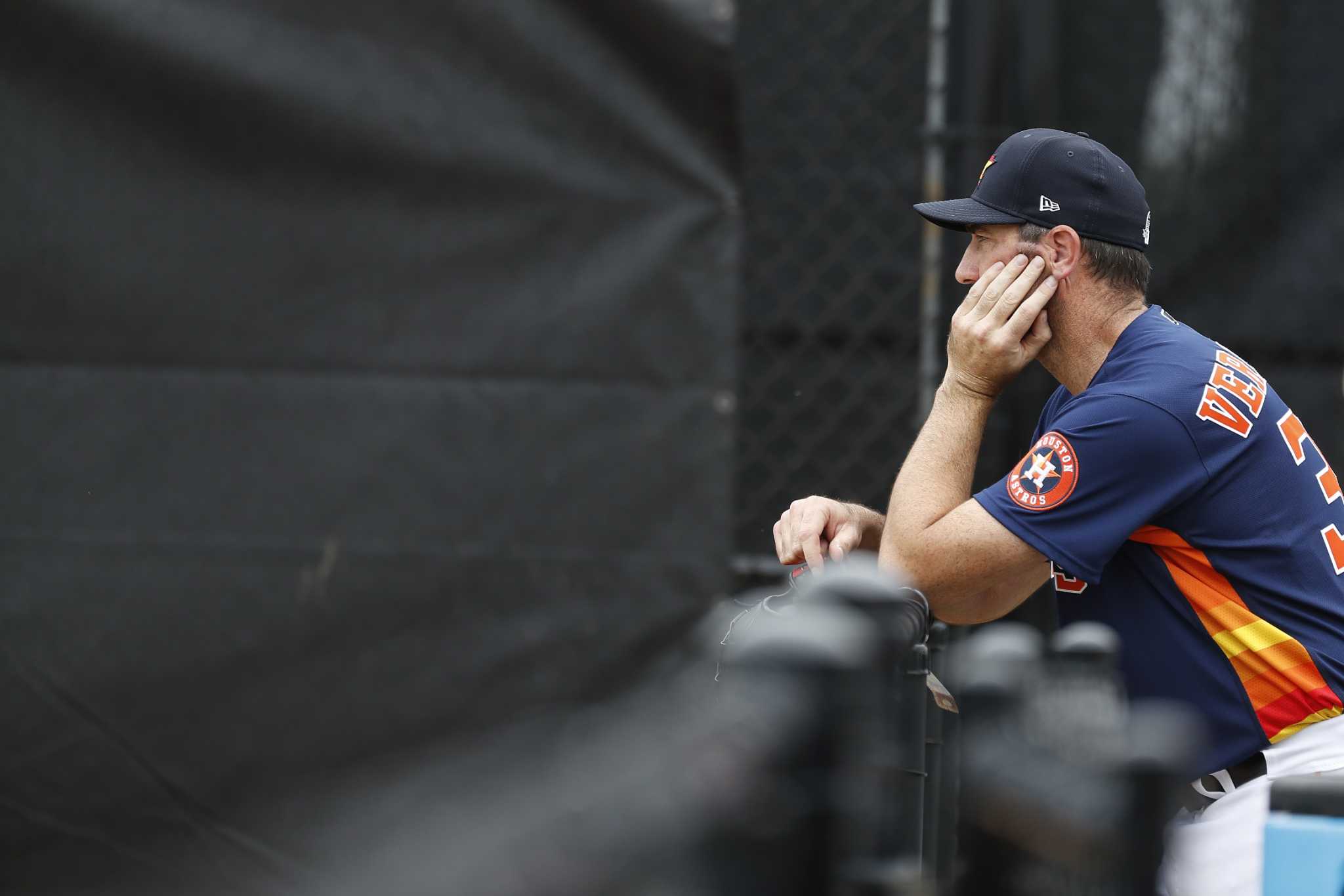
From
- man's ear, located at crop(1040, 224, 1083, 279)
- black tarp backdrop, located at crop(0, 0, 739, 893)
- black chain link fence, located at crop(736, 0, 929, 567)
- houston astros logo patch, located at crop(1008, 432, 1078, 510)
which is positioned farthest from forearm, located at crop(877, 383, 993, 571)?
black chain link fence, located at crop(736, 0, 929, 567)

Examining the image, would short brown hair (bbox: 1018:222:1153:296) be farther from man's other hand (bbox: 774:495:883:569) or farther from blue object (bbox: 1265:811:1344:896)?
blue object (bbox: 1265:811:1344:896)

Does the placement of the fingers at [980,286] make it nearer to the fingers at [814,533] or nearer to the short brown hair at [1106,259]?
the short brown hair at [1106,259]

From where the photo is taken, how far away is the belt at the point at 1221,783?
6.42ft

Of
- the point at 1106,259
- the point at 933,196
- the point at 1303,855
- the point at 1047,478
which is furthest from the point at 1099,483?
the point at 933,196

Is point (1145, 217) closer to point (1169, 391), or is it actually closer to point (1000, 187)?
point (1000, 187)

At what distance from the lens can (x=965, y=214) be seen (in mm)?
2176

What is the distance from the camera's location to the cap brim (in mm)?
2154

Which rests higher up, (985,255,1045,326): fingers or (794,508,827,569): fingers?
(985,255,1045,326): fingers

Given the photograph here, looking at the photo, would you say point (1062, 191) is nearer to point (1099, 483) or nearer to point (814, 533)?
point (1099, 483)

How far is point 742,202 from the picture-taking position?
3.14 metres

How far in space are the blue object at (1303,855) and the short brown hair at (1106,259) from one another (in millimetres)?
1048

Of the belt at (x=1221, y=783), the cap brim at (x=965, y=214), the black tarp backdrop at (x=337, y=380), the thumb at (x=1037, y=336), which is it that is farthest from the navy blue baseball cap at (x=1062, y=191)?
the black tarp backdrop at (x=337, y=380)

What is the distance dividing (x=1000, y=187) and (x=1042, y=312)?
0.20 m

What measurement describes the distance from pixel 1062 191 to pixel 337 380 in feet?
5.45
